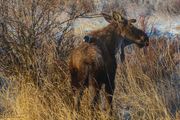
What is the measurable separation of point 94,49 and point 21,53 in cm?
156

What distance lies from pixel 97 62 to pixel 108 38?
0.61m

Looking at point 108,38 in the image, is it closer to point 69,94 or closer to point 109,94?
point 109,94

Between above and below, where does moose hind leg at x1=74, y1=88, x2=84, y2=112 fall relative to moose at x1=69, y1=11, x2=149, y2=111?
below

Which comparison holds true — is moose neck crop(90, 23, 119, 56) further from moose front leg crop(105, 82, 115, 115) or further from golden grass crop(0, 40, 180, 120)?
golden grass crop(0, 40, 180, 120)

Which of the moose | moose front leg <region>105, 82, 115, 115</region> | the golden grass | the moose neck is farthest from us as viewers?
the moose neck

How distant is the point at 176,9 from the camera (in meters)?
18.1

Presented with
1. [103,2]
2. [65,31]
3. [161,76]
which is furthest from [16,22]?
[103,2]

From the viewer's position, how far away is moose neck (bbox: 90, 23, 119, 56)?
612cm

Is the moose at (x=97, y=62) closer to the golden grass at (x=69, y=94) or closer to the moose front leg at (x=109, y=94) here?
the moose front leg at (x=109, y=94)

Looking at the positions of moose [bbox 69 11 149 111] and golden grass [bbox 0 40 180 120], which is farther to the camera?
golden grass [bbox 0 40 180 120]

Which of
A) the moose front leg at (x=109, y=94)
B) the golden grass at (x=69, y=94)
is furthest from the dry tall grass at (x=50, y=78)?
the moose front leg at (x=109, y=94)

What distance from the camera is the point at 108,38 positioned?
20.6 feet

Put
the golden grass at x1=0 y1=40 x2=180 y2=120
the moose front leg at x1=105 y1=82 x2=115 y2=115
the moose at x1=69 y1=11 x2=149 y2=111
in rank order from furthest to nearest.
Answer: the moose front leg at x1=105 y1=82 x2=115 y2=115 < the golden grass at x1=0 y1=40 x2=180 y2=120 < the moose at x1=69 y1=11 x2=149 y2=111

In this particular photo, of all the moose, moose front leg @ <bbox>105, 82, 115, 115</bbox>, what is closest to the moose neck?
the moose
